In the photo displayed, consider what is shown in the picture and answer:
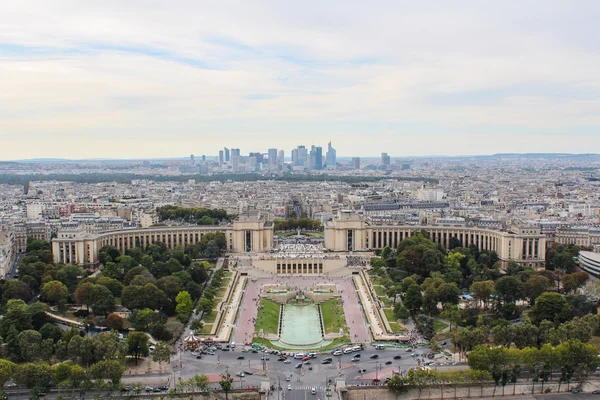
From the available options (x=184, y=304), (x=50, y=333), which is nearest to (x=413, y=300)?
(x=184, y=304)

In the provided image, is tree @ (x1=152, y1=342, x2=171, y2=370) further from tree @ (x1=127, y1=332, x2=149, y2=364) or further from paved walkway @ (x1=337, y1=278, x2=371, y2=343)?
paved walkway @ (x1=337, y1=278, x2=371, y2=343)

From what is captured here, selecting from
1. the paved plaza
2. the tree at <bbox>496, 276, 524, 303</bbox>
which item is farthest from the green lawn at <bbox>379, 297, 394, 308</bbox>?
the tree at <bbox>496, 276, 524, 303</bbox>

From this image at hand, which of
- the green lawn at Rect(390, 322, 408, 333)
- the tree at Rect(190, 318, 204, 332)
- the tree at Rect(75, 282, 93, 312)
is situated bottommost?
the green lawn at Rect(390, 322, 408, 333)

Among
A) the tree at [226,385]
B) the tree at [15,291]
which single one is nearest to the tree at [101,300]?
the tree at [15,291]

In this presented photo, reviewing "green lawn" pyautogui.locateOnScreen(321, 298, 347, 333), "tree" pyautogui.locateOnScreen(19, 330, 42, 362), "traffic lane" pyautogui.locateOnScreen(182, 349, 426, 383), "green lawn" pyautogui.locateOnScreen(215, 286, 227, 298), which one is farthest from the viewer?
"green lawn" pyautogui.locateOnScreen(215, 286, 227, 298)

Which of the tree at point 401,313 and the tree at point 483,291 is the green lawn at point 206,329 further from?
the tree at point 483,291

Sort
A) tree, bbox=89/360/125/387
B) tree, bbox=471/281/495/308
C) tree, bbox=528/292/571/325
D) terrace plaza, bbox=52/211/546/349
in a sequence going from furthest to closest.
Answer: tree, bbox=471/281/495/308
terrace plaza, bbox=52/211/546/349
tree, bbox=528/292/571/325
tree, bbox=89/360/125/387

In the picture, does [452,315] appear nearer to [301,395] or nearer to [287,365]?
[287,365]

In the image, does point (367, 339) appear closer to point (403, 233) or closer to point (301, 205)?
point (403, 233)
